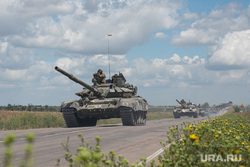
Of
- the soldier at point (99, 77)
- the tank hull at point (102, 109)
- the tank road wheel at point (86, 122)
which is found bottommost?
the tank road wheel at point (86, 122)

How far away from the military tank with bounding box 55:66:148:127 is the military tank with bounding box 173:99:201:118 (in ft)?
75.9

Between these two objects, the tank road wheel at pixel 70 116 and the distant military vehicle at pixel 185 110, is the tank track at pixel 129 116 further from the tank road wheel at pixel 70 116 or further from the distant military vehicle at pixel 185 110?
the distant military vehicle at pixel 185 110

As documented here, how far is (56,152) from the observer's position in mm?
9242

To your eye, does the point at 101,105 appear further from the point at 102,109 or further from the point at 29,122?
the point at 29,122

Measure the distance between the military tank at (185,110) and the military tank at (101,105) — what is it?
23133 mm

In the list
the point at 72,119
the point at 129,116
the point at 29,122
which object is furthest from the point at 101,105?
the point at 29,122

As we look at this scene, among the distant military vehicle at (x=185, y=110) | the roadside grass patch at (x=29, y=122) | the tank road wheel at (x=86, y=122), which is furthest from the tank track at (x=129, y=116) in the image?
the distant military vehicle at (x=185, y=110)

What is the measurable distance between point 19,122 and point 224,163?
20947mm

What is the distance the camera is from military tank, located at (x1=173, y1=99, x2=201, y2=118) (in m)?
46.6

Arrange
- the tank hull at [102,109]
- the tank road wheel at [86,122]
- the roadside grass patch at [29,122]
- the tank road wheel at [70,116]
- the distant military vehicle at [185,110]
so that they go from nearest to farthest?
the tank hull at [102,109], the tank road wheel at [70,116], the roadside grass patch at [29,122], the tank road wheel at [86,122], the distant military vehicle at [185,110]

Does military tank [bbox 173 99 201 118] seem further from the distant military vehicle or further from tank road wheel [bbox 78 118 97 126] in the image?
tank road wheel [bbox 78 118 97 126]

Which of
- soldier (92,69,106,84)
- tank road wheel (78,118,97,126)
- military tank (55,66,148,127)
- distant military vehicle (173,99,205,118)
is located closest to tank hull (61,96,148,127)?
military tank (55,66,148,127)

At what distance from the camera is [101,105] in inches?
840

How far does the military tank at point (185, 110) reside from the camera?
46625 mm
